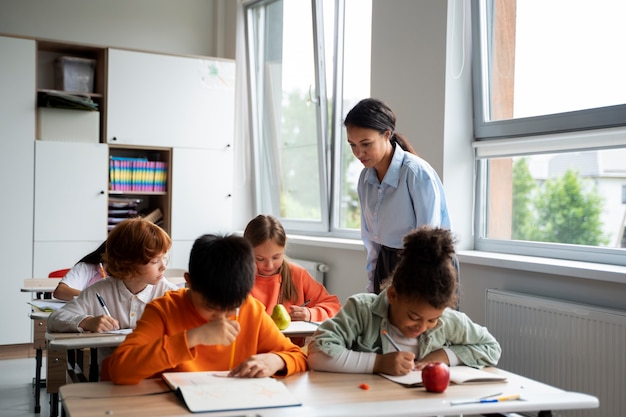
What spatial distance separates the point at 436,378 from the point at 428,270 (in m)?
0.30

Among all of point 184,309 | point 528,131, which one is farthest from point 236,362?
point 528,131

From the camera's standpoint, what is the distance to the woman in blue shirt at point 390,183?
2.81 metres

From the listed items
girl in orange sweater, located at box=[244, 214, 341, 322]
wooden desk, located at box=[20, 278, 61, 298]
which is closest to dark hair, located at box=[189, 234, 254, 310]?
girl in orange sweater, located at box=[244, 214, 341, 322]

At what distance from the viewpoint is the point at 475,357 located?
2006 millimetres

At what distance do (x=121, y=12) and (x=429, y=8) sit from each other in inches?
124

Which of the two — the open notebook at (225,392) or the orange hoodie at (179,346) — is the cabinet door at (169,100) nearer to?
the orange hoodie at (179,346)

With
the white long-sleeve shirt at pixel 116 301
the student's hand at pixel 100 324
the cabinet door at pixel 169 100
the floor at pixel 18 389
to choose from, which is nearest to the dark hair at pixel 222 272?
the student's hand at pixel 100 324

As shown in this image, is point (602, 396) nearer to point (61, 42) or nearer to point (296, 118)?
point (296, 118)

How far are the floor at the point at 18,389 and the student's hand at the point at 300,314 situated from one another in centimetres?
174

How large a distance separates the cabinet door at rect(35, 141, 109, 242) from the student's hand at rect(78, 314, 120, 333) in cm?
307

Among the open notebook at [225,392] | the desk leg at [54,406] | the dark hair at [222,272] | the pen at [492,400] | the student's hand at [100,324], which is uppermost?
the dark hair at [222,272]

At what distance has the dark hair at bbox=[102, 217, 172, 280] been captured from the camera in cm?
254

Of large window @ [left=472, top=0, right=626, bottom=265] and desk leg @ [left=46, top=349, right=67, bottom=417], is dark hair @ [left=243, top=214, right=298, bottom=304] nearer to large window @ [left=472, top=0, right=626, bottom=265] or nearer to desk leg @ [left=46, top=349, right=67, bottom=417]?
desk leg @ [left=46, top=349, right=67, bottom=417]

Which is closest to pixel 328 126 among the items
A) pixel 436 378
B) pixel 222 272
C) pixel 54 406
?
pixel 54 406
